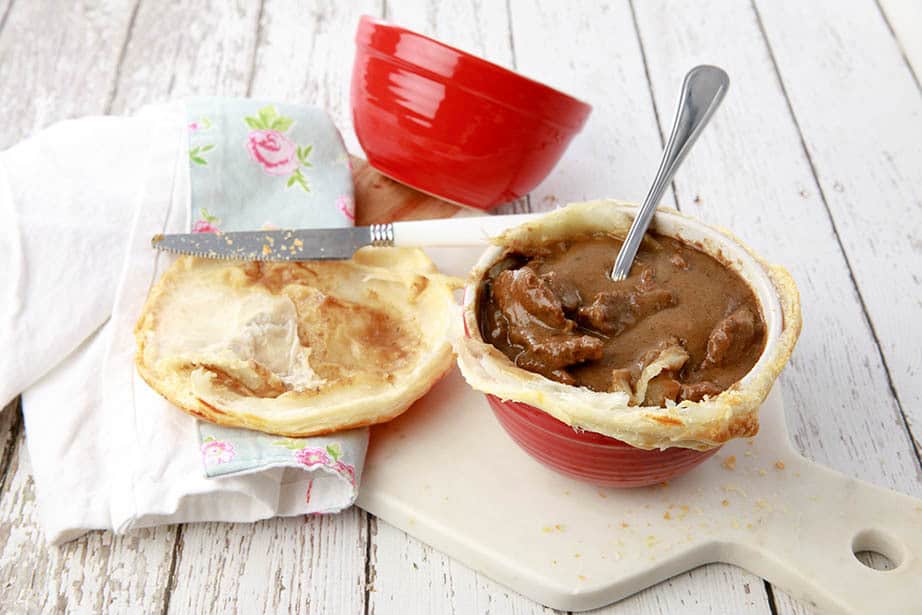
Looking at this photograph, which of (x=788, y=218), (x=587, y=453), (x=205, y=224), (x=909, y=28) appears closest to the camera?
(x=587, y=453)

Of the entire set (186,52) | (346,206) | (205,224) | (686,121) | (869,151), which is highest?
(686,121)

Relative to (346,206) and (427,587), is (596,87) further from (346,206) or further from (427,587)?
(427,587)

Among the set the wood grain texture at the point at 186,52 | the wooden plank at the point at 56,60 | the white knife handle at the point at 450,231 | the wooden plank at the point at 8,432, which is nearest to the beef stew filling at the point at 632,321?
the white knife handle at the point at 450,231

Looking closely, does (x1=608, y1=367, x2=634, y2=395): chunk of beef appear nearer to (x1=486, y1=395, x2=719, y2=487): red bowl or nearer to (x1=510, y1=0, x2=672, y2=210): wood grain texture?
(x1=486, y1=395, x2=719, y2=487): red bowl

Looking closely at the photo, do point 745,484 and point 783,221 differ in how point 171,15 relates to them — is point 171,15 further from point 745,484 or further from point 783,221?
point 745,484

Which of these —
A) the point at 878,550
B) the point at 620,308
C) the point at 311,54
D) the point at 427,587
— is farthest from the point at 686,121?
the point at 311,54

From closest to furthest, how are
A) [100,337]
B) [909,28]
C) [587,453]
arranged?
[587,453] → [100,337] → [909,28]

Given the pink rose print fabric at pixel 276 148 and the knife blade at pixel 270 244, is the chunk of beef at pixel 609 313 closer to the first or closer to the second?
the knife blade at pixel 270 244

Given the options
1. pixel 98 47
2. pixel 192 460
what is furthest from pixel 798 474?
pixel 98 47

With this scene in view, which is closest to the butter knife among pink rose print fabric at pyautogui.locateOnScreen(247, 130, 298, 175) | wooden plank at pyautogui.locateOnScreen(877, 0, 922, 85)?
pink rose print fabric at pyautogui.locateOnScreen(247, 130, 298, 175)
